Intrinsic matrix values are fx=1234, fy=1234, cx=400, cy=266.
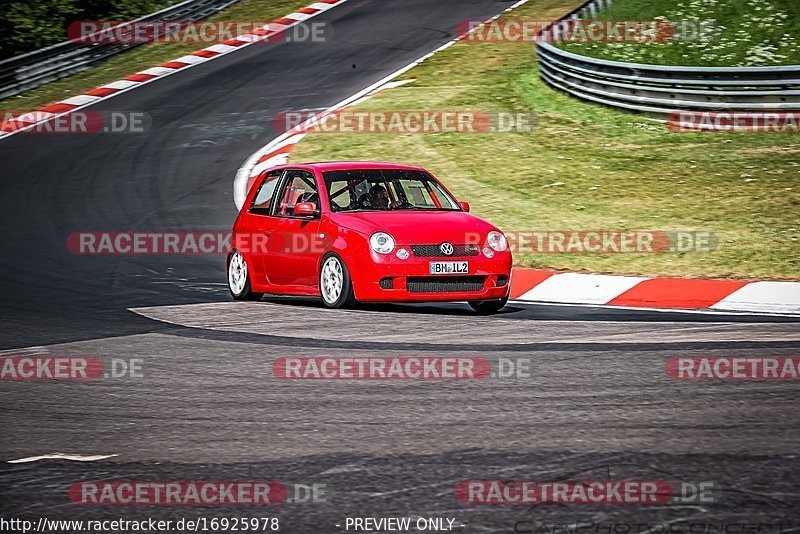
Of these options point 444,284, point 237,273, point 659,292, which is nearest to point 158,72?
point 237,273

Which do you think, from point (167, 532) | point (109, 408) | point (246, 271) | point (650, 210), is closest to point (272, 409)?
point (109, 408)

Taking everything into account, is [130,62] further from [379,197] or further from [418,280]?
[418,280]

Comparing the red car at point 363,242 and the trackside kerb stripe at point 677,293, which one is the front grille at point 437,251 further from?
the trackside kerb stripe at point 677,293

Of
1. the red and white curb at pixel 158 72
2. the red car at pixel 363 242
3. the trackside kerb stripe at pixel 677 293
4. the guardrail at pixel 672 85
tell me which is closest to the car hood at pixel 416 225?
the red car at pixel 363 242

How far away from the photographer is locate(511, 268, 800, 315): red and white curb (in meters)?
11.6

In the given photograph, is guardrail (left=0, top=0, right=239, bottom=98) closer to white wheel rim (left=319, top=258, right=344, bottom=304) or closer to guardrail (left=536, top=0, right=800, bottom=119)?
guardrail (left=536, top=0, right=800, bottom=119)

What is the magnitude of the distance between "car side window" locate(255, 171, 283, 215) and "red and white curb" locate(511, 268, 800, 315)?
2.73m

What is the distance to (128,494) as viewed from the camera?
483 centimetres

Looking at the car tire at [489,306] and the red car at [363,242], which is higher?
the red car at [363,242]

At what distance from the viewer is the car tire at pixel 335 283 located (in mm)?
11141

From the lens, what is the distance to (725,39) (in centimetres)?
2311

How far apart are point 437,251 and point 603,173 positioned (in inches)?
289

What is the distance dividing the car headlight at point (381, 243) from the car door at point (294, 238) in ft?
2.47

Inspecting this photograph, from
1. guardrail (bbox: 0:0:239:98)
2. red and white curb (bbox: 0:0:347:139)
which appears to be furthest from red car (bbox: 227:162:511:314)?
guardrail (bbox: 0:0:239:98)
